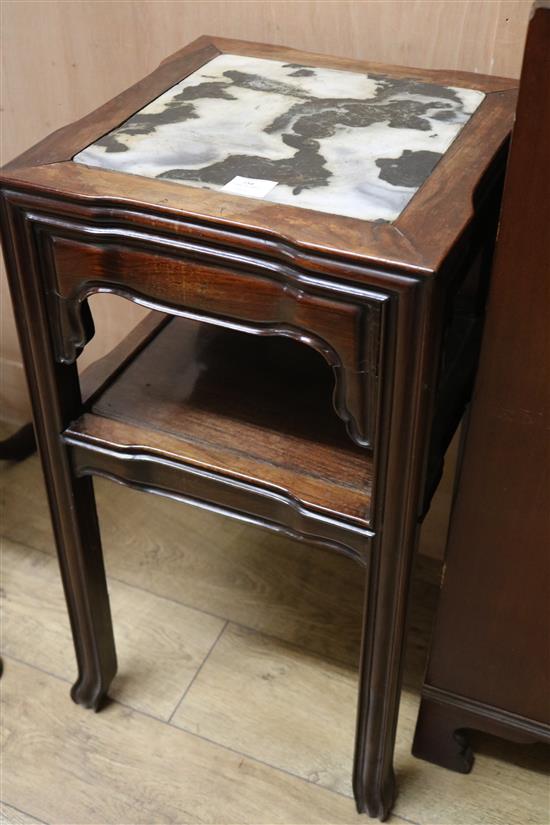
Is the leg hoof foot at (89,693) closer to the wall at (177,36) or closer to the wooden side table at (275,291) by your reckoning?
the wooden side table at (275,291)

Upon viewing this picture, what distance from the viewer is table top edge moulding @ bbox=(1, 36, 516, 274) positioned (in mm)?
732

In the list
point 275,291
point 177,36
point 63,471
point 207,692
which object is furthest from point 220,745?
point 177,36

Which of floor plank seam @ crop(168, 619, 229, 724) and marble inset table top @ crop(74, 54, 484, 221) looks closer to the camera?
marble inset table top @ crop(74, 54, 484, 221)

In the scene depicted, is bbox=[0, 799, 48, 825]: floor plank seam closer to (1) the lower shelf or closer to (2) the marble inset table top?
(1) the lower shelf

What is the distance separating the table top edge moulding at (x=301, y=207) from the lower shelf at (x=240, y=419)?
0.26 m

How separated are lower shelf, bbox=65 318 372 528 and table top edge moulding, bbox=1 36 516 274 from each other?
258mm

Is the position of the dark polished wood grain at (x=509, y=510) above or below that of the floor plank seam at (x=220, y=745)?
above

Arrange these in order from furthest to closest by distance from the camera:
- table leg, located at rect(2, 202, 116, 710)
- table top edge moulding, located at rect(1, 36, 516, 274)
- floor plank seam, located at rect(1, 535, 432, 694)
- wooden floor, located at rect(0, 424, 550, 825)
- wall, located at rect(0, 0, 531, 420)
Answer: floor plank seam, located at rect(1, 535, 432, 694)
wooden floor, located at rect(0, 424, 550, 825)
wall, located at rect(0, 0, 531, 420)
table leg, located at rect(2, 202, 116, 710)
table top edge moulding, located at rect(1, 36, 516, 274)

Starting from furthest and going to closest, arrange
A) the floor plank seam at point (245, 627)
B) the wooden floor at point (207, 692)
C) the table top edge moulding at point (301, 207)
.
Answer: the floor plank seam at point (245, 627) → the wooden floor at point (207, 692) → the table top edge moulding at point (301, 207)

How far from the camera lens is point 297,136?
90cm

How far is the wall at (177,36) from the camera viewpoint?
1072 mm

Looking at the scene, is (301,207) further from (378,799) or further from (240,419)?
(378,799)

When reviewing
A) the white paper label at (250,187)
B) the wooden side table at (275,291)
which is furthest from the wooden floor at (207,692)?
the white paper label at (250,187)

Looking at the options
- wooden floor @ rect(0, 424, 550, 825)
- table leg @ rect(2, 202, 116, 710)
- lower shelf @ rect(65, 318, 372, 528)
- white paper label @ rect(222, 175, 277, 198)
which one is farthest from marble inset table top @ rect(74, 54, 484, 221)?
wooden floor @ rect(0, 424, 550, 825)
